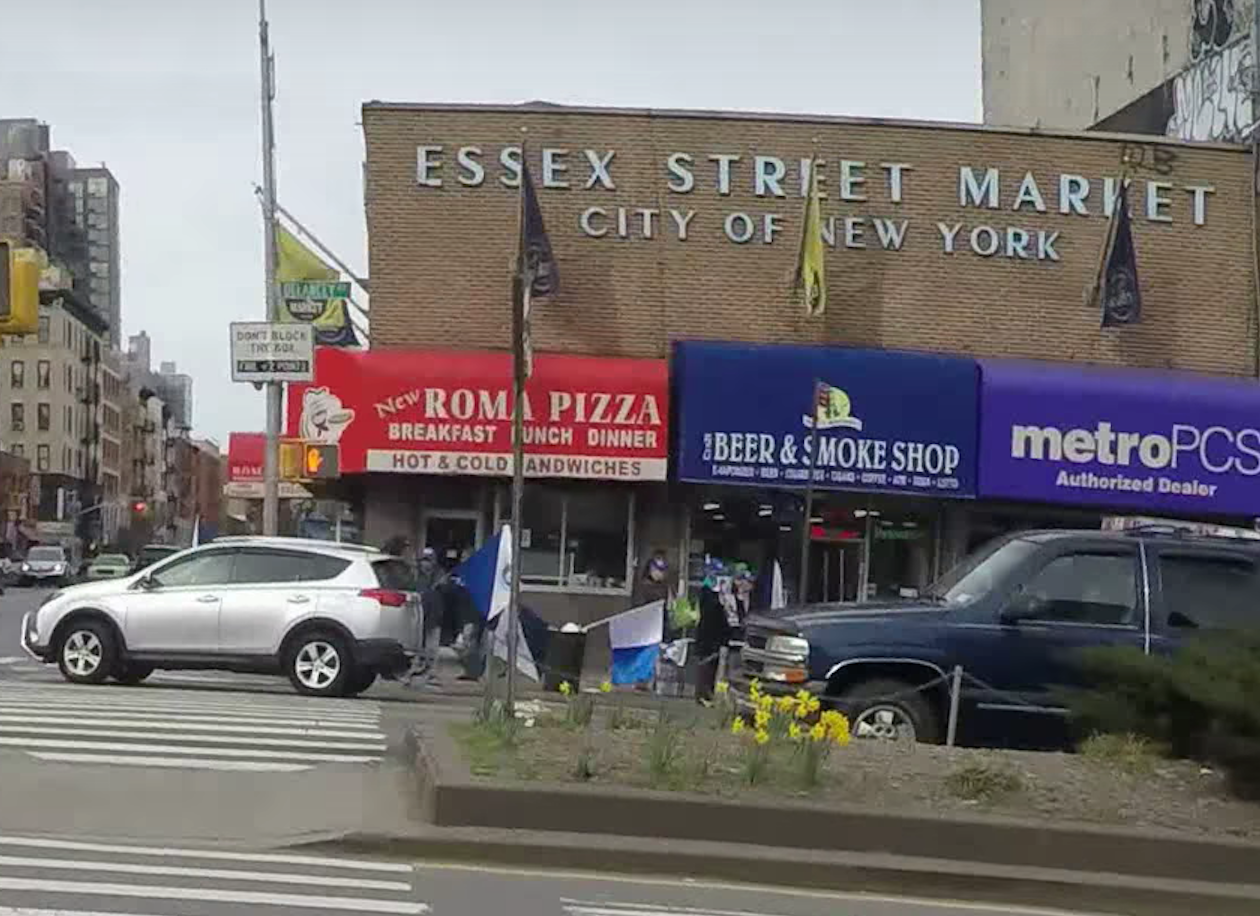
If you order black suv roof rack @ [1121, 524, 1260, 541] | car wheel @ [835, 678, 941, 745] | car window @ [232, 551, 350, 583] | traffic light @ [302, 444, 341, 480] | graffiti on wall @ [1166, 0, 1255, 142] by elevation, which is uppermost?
graffiti on wall @ [1166, 0, 1255, 142]

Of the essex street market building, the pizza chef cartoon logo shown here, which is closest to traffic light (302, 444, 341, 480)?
the essex street market building

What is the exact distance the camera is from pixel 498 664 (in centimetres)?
1947

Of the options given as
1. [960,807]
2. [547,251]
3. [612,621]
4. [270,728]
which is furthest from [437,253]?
[960,807]

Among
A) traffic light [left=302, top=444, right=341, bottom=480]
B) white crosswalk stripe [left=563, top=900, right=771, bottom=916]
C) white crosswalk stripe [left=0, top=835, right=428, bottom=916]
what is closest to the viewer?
white crosswalk stripe [left=0, top=835, right=428, bottom=916]

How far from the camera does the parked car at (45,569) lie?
69438mm

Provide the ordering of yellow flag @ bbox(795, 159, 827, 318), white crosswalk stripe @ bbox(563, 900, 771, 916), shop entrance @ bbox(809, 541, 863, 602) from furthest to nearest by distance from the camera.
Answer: shop entrance @ bbox(809, 541, 863, 602) < yellow flag @ bbox(795, 159, 827, 318) < white crosswalk stripe @ bbox(563, 900, 771, 916)

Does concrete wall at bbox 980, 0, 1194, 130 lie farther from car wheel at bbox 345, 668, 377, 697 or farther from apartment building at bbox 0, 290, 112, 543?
apartment building at bbox 0, 290, 112, 543

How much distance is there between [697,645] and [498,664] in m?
2.49

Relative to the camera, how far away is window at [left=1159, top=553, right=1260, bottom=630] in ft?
43.2

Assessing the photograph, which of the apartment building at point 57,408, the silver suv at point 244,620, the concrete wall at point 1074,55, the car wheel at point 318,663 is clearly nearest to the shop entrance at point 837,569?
the silver suv at point 244,620

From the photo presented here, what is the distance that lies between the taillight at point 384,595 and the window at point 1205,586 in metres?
7.96

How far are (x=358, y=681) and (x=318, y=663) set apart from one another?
0.46 m

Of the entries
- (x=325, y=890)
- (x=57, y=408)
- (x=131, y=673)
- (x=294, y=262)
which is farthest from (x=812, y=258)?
(x=57, y=408)

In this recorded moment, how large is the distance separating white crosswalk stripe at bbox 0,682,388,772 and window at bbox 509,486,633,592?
819cm
